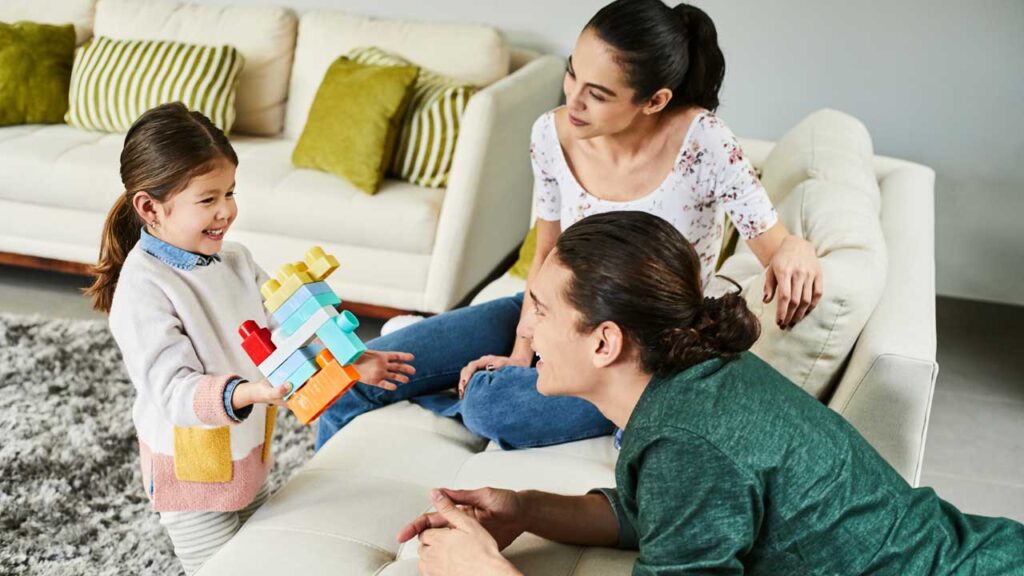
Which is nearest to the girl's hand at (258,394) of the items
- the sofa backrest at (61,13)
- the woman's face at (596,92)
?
the woman's face at (596,92)

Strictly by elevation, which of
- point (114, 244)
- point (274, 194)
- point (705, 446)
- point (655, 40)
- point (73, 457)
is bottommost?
point (73, 457)

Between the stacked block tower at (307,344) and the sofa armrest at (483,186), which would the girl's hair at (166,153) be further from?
the sofa armrest at (483,186)

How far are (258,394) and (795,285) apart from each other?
82cm

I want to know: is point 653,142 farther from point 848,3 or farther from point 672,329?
point 848,3

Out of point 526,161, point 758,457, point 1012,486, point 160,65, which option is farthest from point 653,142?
point 160,65

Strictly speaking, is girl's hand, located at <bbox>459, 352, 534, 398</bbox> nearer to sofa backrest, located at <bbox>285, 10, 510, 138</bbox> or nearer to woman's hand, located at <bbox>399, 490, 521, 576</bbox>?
woman's hand, located at <bbox>399, 490, 521, 576</bbox>

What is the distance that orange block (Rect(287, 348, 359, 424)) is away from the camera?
1.42m

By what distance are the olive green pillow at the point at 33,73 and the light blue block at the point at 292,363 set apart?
2.70 m

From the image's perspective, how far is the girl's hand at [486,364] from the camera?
2.02 m

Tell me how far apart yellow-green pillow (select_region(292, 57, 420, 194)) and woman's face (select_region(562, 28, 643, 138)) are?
1.44 metres

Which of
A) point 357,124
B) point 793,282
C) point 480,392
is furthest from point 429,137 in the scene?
point 793,282

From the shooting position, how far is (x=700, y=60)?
1825 mm

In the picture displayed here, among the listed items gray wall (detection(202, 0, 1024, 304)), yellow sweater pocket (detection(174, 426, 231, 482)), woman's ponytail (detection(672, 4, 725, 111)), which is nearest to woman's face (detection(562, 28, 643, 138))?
woman's ponytail (detection(672, 4, 725, 111))

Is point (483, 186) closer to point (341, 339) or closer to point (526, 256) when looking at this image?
point (526, 256)
